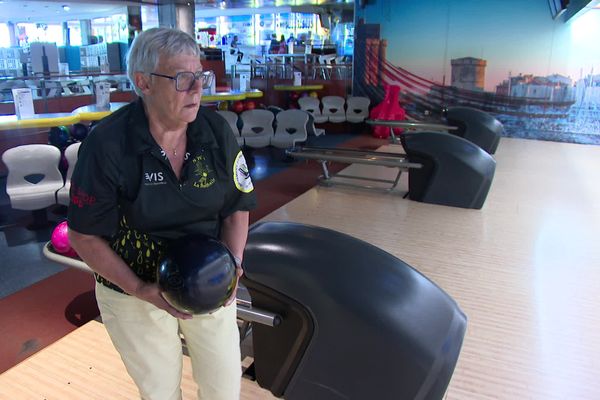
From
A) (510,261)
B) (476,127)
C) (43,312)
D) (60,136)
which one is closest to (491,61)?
(476,127)

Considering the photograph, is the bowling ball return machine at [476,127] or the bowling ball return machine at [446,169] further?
the bowling ball return machine at [476,127]

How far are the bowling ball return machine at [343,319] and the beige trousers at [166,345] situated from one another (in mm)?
311

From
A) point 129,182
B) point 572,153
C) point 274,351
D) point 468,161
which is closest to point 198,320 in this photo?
point 129,182

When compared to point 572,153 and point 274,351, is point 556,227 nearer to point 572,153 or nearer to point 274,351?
point 274,351

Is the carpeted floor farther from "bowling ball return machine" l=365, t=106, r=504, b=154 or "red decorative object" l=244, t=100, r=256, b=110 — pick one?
"red decorative object" l=244, t=100, r=256, b=110

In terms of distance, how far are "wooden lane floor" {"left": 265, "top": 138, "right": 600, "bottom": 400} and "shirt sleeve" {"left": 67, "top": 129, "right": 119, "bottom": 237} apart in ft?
2.74

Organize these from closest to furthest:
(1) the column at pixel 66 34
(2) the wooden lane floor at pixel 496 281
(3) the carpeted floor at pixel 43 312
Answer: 1. (2) the wooden lane floor at pixel 496 281
2. (3) the carpeted floor at pixel 43 312
3. (1) the column at pixel 66 34

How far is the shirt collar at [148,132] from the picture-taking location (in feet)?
3.95

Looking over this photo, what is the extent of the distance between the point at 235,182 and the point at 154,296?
363 millimetres

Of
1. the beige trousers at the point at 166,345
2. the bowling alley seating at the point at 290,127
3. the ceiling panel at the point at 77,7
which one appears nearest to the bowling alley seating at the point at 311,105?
the bowling alley seating at the point at 290,127

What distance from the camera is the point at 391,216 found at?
4336mm

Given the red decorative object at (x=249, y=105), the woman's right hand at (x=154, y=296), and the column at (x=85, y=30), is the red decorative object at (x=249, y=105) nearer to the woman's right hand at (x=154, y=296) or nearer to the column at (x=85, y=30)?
the column at (x=85, y=30)

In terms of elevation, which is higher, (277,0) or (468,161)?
(277,0)

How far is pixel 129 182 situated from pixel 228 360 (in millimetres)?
583
